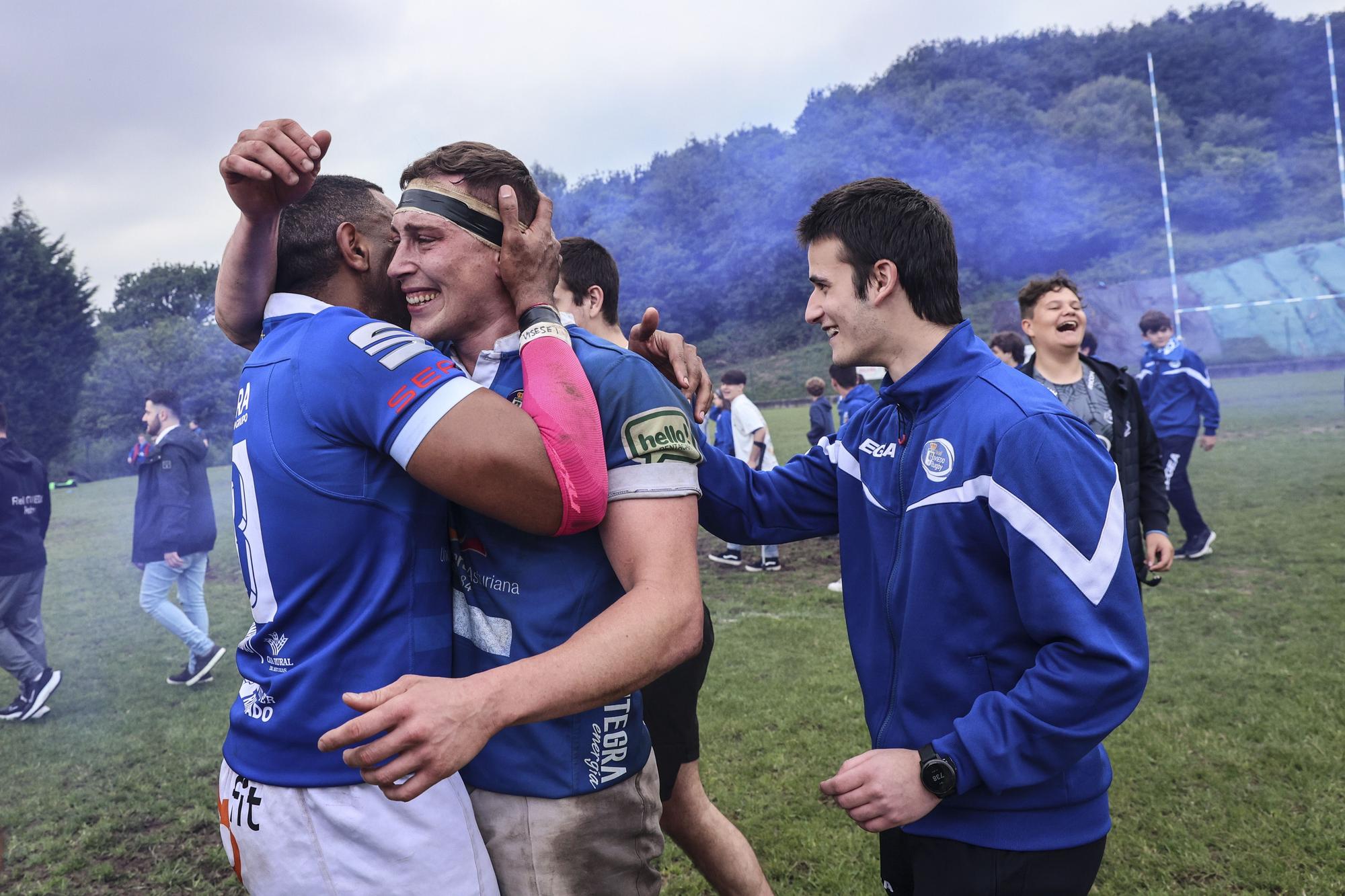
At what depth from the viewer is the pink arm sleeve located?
173cm

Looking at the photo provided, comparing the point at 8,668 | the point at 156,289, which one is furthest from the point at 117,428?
the point at 8,668

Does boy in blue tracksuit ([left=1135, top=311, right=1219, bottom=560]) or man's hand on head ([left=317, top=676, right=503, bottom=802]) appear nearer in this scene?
man's hand on head ([left=317, top=676, right=503, bottom=802])

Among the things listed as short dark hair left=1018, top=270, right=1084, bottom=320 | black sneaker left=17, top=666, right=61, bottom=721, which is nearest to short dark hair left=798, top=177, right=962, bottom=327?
short dark hair left=1018, top=270, right=1084, bottom=320

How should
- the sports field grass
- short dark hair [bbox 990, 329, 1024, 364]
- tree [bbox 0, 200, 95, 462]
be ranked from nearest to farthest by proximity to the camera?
the sports field grass
short dark hair [bbox 990, 329, 1024, 364]
tree [bbox 0, 200, 95, 462]

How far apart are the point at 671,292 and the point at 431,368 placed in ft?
116

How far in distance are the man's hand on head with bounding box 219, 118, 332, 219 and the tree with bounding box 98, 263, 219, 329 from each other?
1122 inches

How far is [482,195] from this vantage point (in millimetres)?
2195

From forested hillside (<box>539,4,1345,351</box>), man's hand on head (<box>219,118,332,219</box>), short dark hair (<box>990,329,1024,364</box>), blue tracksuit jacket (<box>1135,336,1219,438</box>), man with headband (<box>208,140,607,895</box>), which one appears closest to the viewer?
man with headband (<box>208,140,607,895</box>)

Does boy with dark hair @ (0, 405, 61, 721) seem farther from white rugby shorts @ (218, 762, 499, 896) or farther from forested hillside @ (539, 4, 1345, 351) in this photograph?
forested hillside @ (539, 4, 1345, 351)

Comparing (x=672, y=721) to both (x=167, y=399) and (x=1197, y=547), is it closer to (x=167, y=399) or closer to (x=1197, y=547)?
(x=167, y=399)

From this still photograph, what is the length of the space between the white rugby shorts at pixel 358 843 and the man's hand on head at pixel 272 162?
1.26 meters

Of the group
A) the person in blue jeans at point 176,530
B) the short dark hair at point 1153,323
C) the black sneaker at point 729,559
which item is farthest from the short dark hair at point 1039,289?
the person in blue jeans at point 176,530

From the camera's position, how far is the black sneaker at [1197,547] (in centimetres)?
977

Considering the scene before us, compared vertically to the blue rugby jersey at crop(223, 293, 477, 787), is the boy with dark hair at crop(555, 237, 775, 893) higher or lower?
lower
